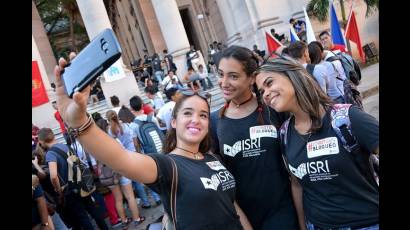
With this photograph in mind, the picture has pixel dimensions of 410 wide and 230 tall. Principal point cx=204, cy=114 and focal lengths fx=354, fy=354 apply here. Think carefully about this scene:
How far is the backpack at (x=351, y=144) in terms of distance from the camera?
181 centimetres

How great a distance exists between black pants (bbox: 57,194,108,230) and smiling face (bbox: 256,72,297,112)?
396 centimetres

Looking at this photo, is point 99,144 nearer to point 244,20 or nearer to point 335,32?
point 335,32

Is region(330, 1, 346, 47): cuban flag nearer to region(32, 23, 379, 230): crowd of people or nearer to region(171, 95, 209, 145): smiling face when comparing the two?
region(32, 23, 379, 230): crowd of people

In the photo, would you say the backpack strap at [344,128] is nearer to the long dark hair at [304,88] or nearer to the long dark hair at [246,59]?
the long dark hair at [304,88]

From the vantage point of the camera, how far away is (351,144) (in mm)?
1812

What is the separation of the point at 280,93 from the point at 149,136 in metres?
4.18

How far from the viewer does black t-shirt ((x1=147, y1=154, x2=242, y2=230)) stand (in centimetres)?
184

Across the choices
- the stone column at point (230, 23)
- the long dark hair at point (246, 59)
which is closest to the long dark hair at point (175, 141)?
the long dark hair at point (246, 59)

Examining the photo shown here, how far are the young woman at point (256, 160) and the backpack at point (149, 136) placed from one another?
364cm

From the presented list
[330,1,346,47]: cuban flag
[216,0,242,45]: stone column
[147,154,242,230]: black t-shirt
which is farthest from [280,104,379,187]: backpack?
[216,0,242,45]: stone column

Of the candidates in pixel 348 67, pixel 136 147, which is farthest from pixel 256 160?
pixel 136 147
